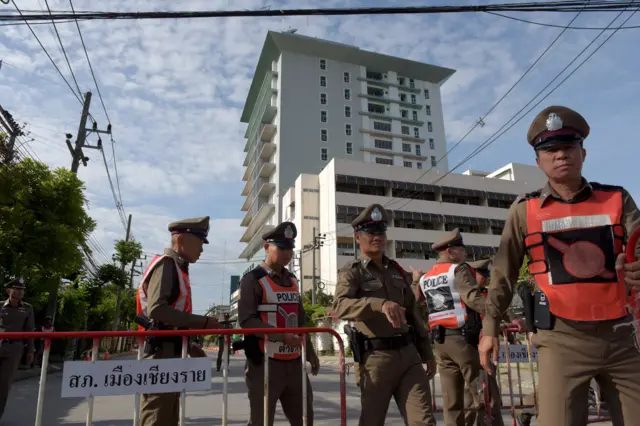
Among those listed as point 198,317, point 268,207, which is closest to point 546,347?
point 198,317

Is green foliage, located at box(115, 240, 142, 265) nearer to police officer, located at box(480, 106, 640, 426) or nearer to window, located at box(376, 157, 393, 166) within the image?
police officer, located at box(480, 106, 640, 426)

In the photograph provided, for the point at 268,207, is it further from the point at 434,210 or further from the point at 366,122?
the point at 434,210

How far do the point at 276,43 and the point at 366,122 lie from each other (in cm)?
1697

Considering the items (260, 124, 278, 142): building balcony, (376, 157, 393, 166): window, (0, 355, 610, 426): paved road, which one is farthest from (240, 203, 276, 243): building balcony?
(0, 355, 610, 426): paved road

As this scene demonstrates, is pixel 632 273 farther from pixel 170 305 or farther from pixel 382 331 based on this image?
pixel 170 305

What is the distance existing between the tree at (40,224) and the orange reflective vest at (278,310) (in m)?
9.95

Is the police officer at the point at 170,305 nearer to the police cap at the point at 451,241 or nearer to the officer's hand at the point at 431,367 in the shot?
the officer's hand at the point at 431,367

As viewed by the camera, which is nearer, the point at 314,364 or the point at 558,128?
the point at 558,128

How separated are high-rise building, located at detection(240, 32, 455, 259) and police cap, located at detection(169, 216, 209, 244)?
184ft

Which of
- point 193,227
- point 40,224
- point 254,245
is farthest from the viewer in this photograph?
point 254,245

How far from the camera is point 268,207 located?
2446 inches

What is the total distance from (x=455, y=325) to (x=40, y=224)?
1179 cm

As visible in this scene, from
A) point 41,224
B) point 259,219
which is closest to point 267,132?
point 259,219

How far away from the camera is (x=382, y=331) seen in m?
3.41
